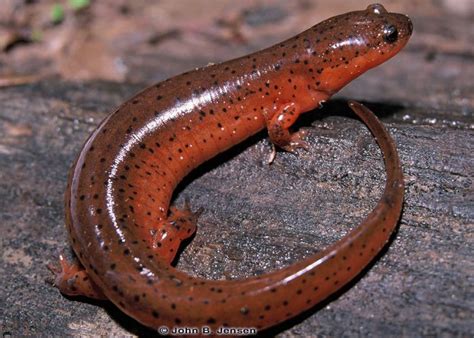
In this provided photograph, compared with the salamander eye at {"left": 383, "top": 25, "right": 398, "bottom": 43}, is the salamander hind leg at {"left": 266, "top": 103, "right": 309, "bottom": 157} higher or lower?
lower

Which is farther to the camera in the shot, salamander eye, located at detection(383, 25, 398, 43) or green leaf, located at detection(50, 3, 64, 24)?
green leaf, located at detection(50, 3, 64, 24)

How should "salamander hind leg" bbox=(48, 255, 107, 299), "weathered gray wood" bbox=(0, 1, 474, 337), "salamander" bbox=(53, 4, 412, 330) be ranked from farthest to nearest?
1. "salamander hind leg" bbox=(48, 255, 107, 299)
2. "weathered gray wood" bbox=(0, 1, 474, 337)
3. "salamander" bbox=(53, 4, 412, 330)

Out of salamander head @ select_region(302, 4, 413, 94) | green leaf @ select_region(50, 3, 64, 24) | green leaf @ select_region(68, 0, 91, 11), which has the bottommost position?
green leaf @ select_region(50, 3, 64, 24)

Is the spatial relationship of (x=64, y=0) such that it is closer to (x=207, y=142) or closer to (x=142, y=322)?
(x=207, y=142)

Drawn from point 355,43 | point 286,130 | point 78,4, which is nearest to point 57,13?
point 78,4

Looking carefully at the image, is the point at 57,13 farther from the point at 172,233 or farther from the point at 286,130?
the point at 172,233

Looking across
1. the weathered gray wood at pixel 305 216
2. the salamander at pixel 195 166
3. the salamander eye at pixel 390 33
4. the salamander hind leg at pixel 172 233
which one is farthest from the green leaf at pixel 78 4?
the salamander eye at pixel 390 33

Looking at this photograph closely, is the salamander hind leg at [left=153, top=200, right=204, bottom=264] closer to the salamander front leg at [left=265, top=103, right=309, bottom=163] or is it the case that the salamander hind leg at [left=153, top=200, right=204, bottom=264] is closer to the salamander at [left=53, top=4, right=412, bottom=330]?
the salamander at [left=53, top=4, right=412, bottom=330]

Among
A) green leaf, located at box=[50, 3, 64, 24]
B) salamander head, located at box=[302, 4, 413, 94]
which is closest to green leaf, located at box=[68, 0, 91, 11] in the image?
Answer: green leaf, located at box=[50, 3, 64, 24]
